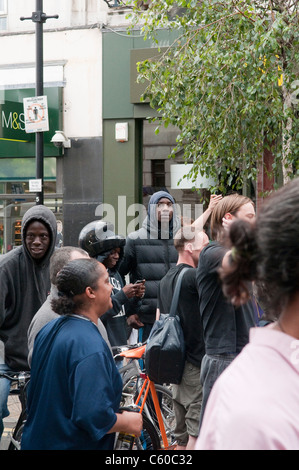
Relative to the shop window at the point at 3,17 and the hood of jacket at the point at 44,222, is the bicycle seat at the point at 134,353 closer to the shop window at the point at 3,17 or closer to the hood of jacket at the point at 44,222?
the hood of jacket at the point at 44,222

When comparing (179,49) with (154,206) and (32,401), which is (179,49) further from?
(32,401)

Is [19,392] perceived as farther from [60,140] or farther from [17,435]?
[60,140]

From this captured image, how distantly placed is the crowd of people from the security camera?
739 centimetres

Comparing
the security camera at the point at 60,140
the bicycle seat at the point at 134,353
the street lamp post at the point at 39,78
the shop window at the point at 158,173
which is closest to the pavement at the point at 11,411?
the bicycle seat at the point at 134,353

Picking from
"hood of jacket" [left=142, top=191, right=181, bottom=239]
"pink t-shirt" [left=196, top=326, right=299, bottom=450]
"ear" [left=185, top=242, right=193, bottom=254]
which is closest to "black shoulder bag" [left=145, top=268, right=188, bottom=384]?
"ear" [left=185, top=242, right=193, bottom=254]

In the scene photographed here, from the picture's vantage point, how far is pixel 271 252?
55.4 inches

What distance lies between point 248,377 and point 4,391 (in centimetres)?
373

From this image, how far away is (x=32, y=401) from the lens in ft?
10.3

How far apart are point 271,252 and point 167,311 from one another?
3.77m

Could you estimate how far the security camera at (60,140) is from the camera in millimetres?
A: 13750

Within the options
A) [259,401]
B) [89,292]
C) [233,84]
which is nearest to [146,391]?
[89,292]

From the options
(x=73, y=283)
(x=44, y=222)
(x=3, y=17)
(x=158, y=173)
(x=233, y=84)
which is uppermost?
(x=3, y=17)

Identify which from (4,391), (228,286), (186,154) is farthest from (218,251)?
(186,154)

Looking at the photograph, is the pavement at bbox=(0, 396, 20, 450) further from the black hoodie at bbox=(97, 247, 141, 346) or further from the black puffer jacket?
the black puffer jacket
